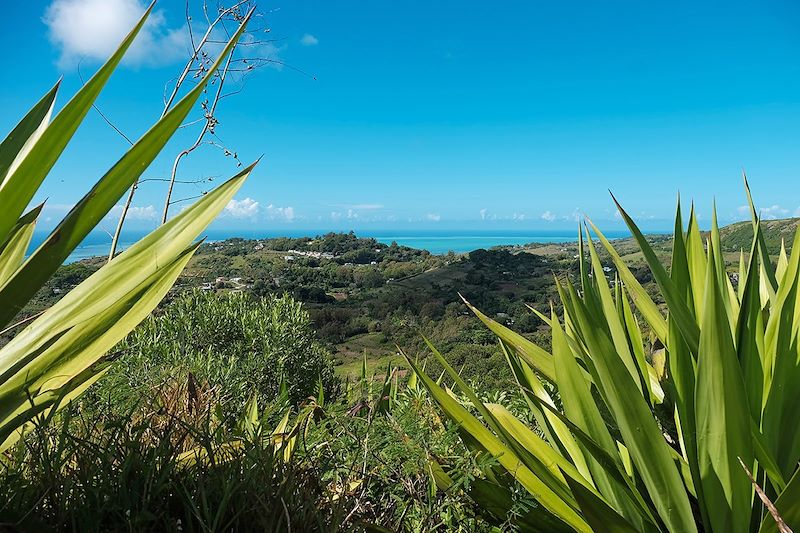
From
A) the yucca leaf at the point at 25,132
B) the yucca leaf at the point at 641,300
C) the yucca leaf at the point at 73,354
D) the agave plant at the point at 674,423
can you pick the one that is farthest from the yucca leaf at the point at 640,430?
the yucca leaf at the point at 25,132

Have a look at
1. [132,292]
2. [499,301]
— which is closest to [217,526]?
[132,292]

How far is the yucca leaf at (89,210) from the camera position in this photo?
0.93 m

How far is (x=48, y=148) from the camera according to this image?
0.98 metres

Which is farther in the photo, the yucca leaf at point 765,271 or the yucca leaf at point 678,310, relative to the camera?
the yucca leaf at point 765,271

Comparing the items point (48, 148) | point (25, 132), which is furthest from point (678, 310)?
point (25, 132)

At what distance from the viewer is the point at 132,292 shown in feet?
3.45

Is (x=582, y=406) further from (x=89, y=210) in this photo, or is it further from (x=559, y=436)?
(x=89, y=210)

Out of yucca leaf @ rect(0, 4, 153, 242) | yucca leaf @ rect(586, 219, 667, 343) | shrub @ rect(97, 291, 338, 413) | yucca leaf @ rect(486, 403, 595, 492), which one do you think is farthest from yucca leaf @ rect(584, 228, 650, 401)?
shrub @ rect(97, 291, 338, 413)

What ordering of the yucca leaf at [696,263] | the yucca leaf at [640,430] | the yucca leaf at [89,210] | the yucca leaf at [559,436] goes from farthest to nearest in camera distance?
1. the yucca leaf at [696,263]
2. the yucca leaf at [559,436]
3. the yucca leaf at [640,430]
4. the yucca leaf at [89,210]

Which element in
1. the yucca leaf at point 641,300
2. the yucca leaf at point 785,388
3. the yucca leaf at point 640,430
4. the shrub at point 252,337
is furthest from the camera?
the shrub at point 252,337

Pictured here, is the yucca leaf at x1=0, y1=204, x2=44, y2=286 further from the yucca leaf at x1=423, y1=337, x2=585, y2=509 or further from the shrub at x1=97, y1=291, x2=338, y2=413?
the shrub at x1=97, y1=291, x2=338, y2=413

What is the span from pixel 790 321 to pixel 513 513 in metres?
0.82

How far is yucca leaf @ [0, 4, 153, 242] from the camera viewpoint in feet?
3.12

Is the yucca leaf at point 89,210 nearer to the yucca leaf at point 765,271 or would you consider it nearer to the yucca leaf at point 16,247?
the yucca leaf at point 16,247
